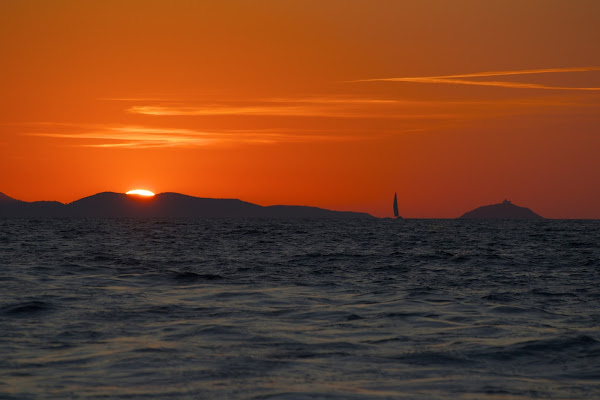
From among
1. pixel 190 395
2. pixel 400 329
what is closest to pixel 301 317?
pixel 400 329

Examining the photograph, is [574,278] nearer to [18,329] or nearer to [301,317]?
[301,317]

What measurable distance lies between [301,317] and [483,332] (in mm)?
4696

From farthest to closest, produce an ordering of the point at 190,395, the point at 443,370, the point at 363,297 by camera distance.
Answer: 1. the point at 363,297
2. the point at 443,370
3. the point at 190,395

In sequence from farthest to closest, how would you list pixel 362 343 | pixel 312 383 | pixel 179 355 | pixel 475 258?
pixel 475 258 → pixel 362 343 → pixel 179 355 → pixel 312 383

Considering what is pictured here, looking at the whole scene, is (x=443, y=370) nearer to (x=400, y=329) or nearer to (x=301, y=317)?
(x=400, y=329)

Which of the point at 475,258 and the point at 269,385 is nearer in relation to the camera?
the point at 269,385

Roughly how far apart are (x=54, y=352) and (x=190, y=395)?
13.8ft

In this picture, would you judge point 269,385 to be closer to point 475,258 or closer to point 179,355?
point 179,355

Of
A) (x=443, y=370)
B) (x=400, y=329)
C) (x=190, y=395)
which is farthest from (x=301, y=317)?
(x=190, y=395)

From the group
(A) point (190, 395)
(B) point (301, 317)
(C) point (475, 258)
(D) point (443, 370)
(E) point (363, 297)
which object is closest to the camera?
(A) point (190, 395)

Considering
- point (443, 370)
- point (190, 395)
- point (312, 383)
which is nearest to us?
point (190, 395)

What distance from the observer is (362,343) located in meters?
14.9

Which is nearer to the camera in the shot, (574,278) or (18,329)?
(18,329)

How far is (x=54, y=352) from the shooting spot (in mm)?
13641
